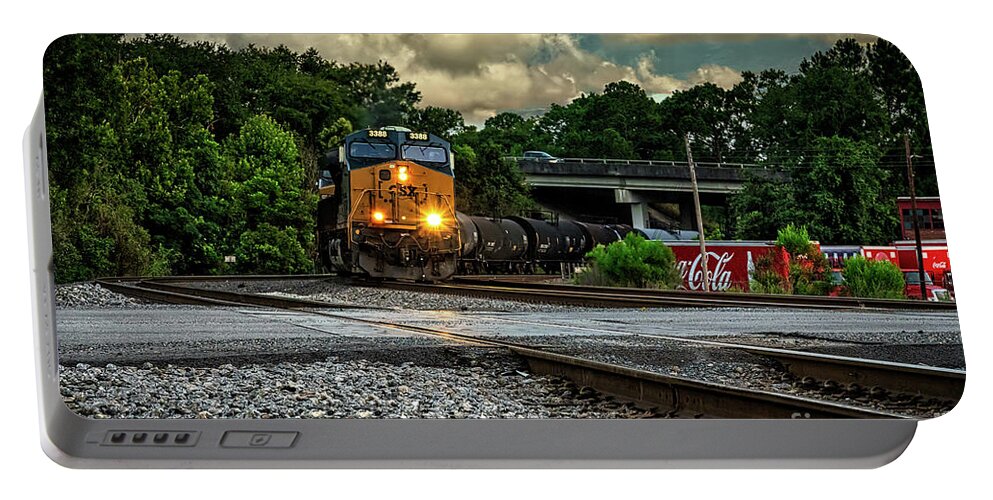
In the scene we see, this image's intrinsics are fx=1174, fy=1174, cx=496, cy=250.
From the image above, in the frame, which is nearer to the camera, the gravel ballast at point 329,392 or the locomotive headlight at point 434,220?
the gravel ballast at point 329,392

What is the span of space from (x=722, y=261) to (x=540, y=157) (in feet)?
2.30

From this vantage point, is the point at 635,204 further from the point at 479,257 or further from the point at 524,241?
the point at 479,257

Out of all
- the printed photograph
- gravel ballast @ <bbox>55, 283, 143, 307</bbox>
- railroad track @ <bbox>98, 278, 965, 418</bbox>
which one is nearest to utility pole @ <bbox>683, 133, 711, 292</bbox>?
the printed photograph

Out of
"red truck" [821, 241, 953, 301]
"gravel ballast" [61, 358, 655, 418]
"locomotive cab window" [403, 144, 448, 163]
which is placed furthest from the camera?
"locomotive cab window" [403, 144, 448, 163]

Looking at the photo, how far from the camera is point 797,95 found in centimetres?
405

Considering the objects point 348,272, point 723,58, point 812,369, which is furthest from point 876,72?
point 348,272

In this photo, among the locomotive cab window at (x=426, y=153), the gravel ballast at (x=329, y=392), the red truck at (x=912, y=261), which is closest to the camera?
the gravel ballast at (x=329, y=392)

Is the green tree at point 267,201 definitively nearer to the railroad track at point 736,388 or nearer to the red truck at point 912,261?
the railroad track at point 736,388

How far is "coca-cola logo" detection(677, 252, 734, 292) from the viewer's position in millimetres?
3910

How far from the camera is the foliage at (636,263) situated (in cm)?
391

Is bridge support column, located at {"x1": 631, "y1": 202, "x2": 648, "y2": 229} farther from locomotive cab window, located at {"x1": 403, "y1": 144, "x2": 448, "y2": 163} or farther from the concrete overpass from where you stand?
locomotive cab window, located at {"x1": 403, "y1": 144, "x2": 448, "y2": 163}

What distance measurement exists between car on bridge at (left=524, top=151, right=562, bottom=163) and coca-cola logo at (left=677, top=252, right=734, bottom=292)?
552 millimetres

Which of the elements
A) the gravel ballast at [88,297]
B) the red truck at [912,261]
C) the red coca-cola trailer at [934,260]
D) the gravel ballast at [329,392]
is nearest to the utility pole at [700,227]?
the red truck at [912,261]

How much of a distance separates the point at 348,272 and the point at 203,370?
0.62 m
